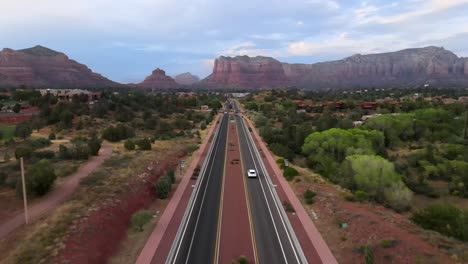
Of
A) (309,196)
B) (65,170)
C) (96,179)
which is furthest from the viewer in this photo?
(65,170)

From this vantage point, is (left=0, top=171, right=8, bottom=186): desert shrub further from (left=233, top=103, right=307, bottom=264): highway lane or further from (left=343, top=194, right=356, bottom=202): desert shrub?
(left=343, top=194, right=356, bottom=202): desert shrub

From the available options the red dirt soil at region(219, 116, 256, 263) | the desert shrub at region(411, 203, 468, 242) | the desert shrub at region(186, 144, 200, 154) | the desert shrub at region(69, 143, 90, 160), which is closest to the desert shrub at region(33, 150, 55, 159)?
the desert shrub at region(69, 143, 90, 160)

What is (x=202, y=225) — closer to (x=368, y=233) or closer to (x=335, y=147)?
(x=368, y=233)

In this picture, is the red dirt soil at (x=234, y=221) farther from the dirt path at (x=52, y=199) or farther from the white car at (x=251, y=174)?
the dirt path at (x=52, y=199)

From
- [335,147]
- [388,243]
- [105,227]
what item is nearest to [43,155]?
[105,227]

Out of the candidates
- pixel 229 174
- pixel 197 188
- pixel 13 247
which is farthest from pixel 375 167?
pixel 13 247
